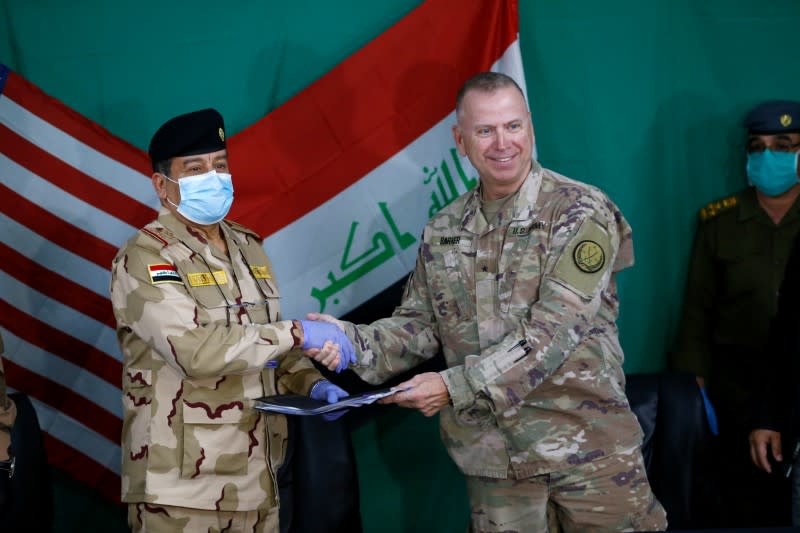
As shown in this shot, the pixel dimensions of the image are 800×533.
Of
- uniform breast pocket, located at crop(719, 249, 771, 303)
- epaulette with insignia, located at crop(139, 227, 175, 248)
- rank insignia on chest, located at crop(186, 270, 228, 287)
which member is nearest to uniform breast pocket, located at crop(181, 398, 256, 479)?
rank insignia on chest, located at crop(186, 270, 228, 287)

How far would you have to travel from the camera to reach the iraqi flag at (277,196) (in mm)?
2910

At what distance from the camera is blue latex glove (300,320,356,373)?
231 cm

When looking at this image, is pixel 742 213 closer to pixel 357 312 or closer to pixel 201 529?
pixel 357 312

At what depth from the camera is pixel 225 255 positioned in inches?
94.3

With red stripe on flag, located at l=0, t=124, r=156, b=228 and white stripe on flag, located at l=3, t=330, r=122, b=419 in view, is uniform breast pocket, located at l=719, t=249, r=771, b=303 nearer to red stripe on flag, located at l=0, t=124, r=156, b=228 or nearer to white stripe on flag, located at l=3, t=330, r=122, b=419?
red stripe on flag, located at l=0, t=124, r=156, b=228

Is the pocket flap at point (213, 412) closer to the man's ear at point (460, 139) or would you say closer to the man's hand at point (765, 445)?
the man's ear at point (460, 139)

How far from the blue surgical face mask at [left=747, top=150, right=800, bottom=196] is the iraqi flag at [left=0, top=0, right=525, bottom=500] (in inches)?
35.7

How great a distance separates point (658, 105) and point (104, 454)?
2.37 m

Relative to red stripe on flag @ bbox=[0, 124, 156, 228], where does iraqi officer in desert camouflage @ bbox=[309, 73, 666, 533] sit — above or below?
below

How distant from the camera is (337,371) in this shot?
2369mm

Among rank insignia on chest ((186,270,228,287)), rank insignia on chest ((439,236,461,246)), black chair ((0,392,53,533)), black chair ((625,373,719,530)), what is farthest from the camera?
black chair ((625,373,719,530))

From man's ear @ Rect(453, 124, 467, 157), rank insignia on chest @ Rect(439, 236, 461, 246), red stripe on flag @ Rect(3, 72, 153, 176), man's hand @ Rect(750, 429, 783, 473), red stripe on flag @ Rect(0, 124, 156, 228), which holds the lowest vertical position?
man's hand @ Rect(750, 429, 783, 473)

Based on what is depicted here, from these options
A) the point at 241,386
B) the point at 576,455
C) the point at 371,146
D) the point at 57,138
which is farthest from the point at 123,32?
the point at 576,455

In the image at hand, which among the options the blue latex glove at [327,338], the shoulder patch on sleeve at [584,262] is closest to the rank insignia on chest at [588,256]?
the shoulder patch on sleeve at [584,262]
